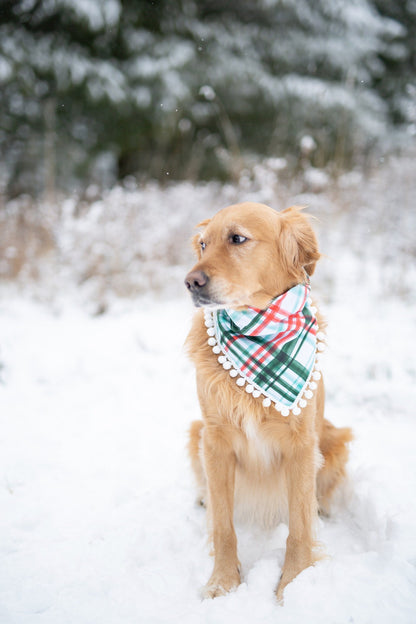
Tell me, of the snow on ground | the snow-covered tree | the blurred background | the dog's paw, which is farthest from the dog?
the snow-covered tree

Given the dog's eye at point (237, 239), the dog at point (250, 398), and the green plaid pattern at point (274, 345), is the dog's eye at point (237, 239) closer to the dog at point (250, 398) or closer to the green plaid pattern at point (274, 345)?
the dog at point (250, 398)

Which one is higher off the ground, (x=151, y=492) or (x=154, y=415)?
(x=151, y=492)

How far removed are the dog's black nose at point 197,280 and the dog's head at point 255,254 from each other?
18 millimetres

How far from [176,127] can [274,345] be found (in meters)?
7.66

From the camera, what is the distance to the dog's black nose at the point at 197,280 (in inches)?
54.8

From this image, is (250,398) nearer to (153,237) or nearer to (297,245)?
(297,245)

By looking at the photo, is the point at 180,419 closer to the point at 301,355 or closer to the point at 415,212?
Answer: the point at 301,355

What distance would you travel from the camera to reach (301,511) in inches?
58.4

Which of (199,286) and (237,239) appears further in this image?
(237,239)

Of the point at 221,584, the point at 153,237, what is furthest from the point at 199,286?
the point at 153,237

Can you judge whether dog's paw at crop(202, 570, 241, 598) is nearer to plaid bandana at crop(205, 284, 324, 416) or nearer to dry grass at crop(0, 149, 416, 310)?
plaid bandana at crop(205, 284, 324, 416)

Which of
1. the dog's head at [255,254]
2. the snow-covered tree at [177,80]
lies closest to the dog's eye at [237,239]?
the dog's head at [255,254]

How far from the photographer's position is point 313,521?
1.56 meters

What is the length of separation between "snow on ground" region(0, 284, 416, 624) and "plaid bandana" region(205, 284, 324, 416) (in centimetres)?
58
